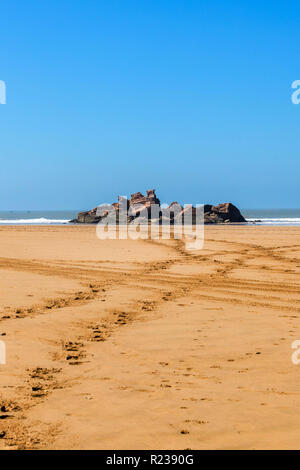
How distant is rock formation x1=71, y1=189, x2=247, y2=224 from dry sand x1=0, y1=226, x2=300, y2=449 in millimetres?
45323

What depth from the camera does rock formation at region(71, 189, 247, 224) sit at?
192 feet

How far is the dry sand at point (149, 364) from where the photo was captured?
3764 mm

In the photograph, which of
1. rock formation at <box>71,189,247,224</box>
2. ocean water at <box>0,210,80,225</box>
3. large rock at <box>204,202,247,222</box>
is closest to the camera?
rock formation at <box>71,189,247,224</box>

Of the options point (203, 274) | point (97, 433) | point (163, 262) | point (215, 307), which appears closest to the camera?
point (97, 433)

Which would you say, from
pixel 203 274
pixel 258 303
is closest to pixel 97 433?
pixel 258 303

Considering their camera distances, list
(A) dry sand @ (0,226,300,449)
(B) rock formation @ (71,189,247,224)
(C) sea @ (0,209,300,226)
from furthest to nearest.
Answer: (C) sea @ (0,209,300,226), (B) rock formation @ (71,189,247,224), (A) dry sand @ (0,226,300,449)

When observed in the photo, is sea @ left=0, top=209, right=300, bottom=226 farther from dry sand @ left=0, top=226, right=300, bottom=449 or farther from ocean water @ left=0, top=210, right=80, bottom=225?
dry sand @ left=0, top=226, right=300, bottom=449

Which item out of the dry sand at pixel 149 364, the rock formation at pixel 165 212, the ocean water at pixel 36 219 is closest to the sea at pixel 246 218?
the ocean water at pixel 36 219

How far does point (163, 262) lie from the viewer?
53.1 ft

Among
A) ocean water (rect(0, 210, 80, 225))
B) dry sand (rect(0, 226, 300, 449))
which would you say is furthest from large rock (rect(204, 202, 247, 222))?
dry sand (rect(0, 226, 300, 449))

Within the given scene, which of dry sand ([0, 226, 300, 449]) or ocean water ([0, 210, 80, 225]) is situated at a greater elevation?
ocean water ([0, 210, 80, 225])

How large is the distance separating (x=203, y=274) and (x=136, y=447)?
990 centimetres

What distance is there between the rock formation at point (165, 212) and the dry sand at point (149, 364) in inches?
1784
